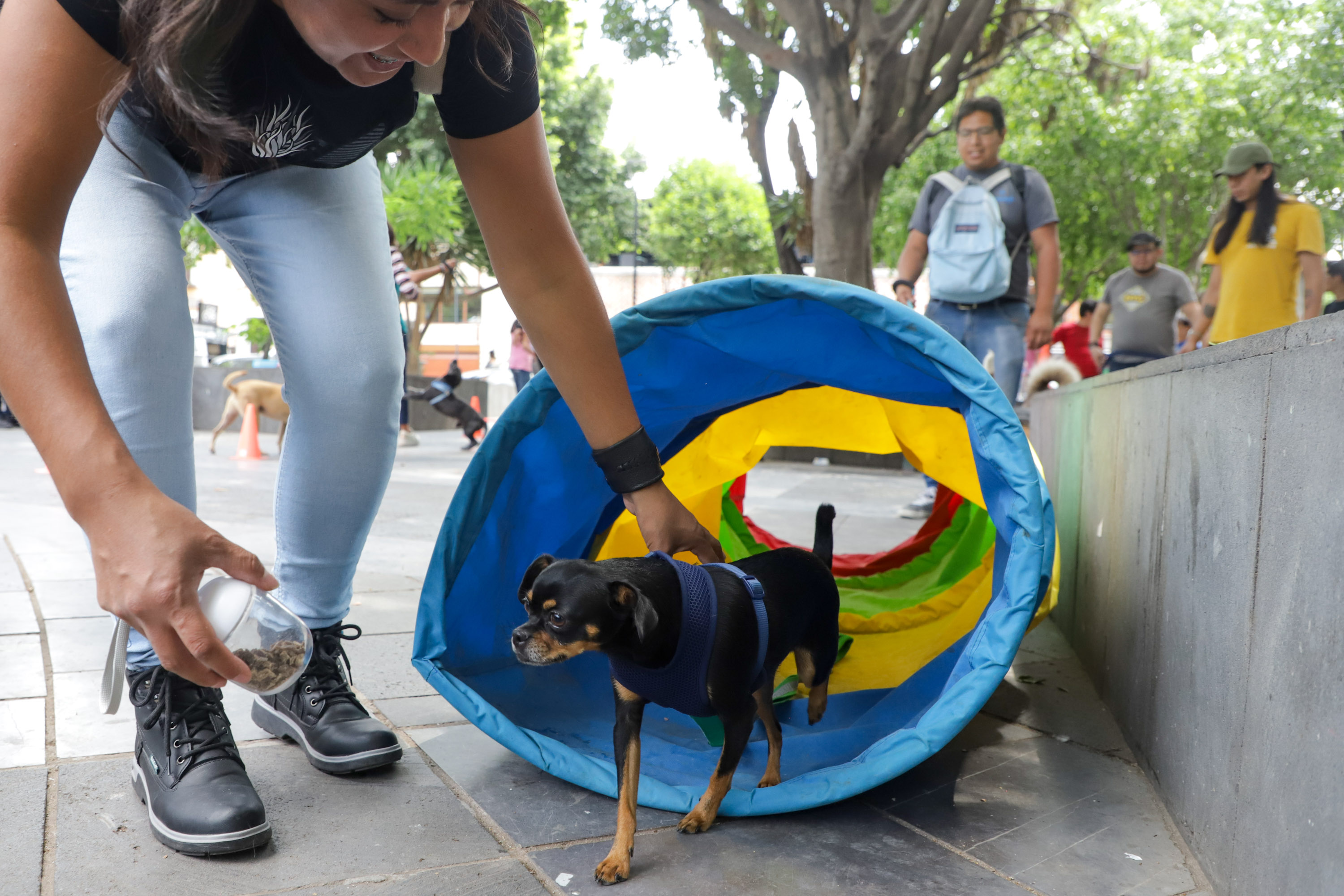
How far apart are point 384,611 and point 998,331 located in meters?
3.55

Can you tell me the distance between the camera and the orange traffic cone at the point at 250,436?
1083cm

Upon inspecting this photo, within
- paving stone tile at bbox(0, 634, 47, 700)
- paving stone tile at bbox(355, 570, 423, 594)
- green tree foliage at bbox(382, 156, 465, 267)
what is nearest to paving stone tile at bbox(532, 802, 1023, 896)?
paving stone tile at bbox(0, 634, 47, 700)

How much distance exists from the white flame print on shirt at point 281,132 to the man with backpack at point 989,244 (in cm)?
418

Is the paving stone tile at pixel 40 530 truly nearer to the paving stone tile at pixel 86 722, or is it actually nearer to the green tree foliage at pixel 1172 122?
the paving stone tile at pixel 86 722

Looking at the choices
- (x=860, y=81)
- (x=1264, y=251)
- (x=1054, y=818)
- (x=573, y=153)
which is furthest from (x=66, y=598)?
(x=573, y=153)

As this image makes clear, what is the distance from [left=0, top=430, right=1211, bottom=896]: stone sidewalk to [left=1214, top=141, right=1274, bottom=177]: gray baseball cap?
395 cm

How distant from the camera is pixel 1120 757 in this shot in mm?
2551

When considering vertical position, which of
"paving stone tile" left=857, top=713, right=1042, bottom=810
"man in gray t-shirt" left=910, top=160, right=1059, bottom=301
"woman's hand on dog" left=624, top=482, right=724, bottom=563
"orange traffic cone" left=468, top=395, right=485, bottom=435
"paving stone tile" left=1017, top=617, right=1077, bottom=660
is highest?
"man in gray t-shirt" left=910, top=160, right=1059, bottom=301

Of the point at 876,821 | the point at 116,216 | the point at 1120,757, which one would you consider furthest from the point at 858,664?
the point at 116,216

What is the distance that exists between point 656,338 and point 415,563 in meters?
2.47

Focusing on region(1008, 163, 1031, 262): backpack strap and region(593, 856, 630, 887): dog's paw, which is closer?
region(593, 856, 630, 887): dog's paw

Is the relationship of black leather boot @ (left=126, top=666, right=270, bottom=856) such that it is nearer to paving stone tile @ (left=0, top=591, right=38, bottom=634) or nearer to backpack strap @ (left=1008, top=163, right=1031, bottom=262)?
paving stone tile @ (left=0, top=591, right=38, bottom=634)

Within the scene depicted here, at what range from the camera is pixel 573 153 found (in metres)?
23.3

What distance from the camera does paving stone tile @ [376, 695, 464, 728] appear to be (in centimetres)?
264
